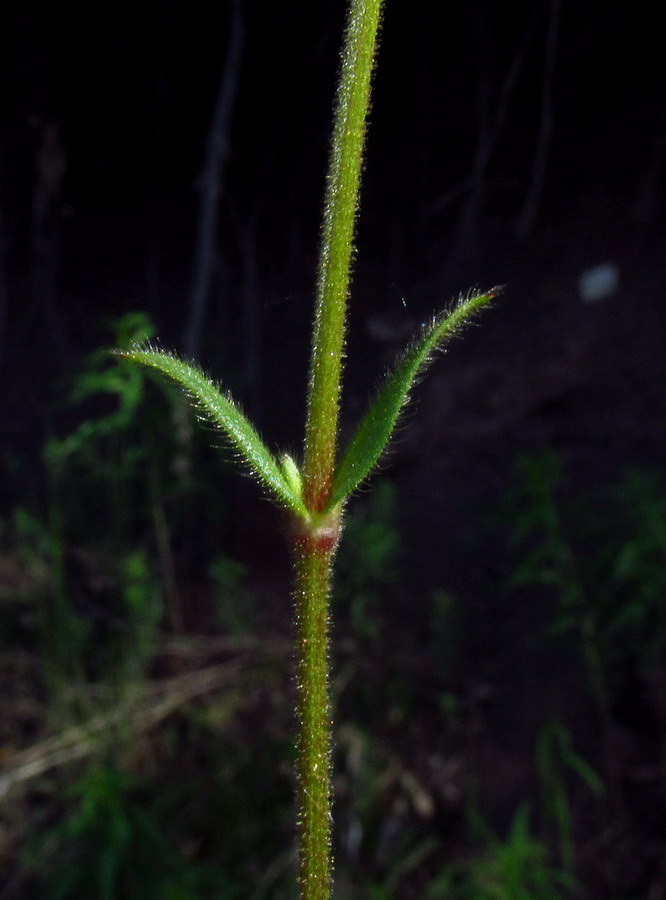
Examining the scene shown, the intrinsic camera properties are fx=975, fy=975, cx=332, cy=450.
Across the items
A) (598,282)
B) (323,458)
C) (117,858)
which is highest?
(598,282)

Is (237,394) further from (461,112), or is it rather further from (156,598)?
(461,112)

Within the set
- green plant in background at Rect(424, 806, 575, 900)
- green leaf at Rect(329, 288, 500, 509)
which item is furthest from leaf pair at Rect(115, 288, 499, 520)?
green plant in background at Rect(424, 806, 575, 900)

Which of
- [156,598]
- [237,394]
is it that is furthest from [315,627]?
[237,394]

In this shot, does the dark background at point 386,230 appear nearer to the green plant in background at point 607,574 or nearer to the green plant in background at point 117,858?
the green plant in background at point 607,574

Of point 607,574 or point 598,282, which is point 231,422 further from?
point 598,282

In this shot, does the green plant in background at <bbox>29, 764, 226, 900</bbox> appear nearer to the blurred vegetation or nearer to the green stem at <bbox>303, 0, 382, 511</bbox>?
the blurred vegetation

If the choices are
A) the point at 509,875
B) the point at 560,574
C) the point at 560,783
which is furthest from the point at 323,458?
the point at 560,783

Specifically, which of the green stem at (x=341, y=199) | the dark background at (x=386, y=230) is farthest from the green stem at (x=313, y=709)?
the dark background at (x=386, y=230)
